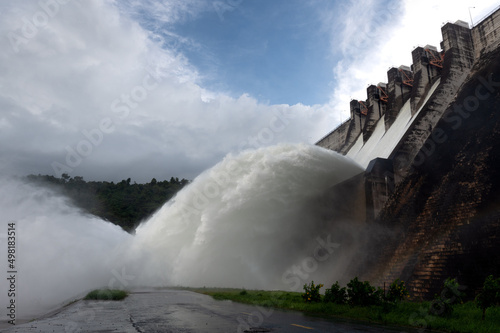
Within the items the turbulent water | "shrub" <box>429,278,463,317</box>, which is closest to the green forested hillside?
the turbulent water

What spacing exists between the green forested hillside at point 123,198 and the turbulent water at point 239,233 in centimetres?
5136

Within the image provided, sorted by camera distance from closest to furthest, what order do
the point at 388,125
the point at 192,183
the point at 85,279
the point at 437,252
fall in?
1. the point at 437,252
2. the point at 85,279
3. the point at 192,183
4. the point at 388,125

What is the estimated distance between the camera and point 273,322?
9789 mm

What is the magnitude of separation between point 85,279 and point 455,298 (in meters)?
21.4

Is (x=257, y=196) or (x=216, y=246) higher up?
(x=257, y=196)

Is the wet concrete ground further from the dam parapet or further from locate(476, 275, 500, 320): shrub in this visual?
the dam parapet

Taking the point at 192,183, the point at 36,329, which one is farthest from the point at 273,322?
the point at 192,183

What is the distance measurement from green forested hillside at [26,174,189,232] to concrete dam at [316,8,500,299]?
6561 centimetres

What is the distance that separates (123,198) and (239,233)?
7666cm

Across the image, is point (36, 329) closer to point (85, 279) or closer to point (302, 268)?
point (85, 279)

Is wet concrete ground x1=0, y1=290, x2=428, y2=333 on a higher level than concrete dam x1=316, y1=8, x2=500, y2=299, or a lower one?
lower

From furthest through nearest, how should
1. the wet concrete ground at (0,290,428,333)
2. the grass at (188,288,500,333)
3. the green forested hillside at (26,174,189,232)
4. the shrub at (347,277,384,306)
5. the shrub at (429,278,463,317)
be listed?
the green forested hillside at (26,174,189,232), the shrub at (347,277,384,306), the shrub at (429,278,463,317), the grass at (188,288,500,333), the wet concrete ground at (0,290,428,333)

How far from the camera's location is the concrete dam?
14.1m

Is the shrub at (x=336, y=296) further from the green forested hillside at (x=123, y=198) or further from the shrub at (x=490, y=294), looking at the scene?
the green forested hillside at (x=123, y=198)
